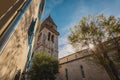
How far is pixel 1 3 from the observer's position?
1.37 m

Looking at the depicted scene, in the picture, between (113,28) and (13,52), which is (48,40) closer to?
(113,28)

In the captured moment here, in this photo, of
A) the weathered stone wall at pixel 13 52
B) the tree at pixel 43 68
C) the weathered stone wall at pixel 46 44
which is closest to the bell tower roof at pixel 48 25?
the weathered stone wall at pixel 46 44

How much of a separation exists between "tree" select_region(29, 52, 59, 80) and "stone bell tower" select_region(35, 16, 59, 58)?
6.52 m

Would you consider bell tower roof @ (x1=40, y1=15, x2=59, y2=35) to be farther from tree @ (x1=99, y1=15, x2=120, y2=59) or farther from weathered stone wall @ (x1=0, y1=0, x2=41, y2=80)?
weathered stone wall @ (x1=0, y1=0, x2=41, y2=80)

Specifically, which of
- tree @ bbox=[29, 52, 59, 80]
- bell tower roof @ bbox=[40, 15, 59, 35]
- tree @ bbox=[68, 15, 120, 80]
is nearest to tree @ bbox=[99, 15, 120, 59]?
tree @ bbox=[68, 15, 120, 80]

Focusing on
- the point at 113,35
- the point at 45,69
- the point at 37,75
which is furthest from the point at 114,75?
the point at 37,75

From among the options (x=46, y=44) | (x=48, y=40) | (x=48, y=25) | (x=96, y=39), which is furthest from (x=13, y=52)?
(x=48, y=25)

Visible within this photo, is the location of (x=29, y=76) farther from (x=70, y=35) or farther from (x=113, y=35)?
(x=113, y=35)

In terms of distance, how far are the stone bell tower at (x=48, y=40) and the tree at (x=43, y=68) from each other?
652cm

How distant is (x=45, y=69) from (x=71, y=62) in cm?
822

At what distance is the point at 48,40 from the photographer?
1033 inches

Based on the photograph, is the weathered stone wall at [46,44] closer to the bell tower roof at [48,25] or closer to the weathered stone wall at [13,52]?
the bell tower roof at [48,25]

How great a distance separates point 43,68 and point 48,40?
12.0 m

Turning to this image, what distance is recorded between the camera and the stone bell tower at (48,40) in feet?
77.7
